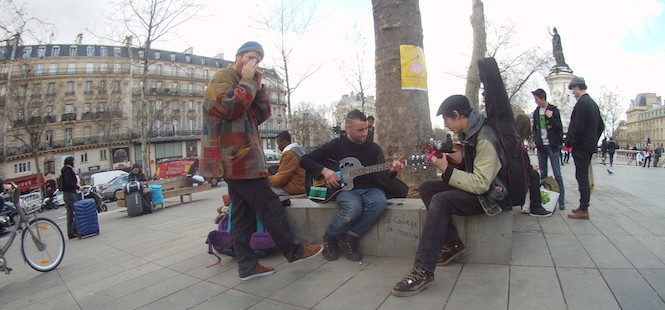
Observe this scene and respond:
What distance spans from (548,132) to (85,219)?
324 inches

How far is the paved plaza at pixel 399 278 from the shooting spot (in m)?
2.20

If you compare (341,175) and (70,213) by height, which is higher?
(341,175)

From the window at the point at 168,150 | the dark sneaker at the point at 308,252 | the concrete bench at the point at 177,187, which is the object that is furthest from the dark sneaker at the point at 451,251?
the window at the point at 168,150

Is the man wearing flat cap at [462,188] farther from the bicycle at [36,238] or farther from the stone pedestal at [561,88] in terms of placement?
the stone pedestal at [561,88]

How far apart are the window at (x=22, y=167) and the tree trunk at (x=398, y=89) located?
54.4 meters

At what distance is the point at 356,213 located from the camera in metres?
3.06

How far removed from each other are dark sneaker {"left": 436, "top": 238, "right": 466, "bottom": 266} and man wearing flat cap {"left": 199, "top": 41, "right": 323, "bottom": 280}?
127 cm

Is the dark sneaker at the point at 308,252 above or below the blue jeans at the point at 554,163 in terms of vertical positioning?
below

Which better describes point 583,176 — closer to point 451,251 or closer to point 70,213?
point 451,251

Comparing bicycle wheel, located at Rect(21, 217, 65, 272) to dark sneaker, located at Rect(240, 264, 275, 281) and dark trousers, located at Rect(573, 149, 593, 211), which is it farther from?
dark trousers, located at Rect(573, 149, 593, 211)

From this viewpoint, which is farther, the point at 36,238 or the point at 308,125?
the point at 308,125

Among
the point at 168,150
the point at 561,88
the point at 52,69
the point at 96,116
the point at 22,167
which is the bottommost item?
the point at 22,167

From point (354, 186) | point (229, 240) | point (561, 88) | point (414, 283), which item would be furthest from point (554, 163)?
point (561, 88)

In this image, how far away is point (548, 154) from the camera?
5.01m
